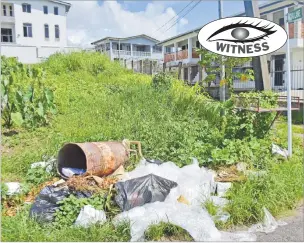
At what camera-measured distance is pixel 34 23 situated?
36.2 m

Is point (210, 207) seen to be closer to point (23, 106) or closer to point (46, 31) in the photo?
point (23, 106)

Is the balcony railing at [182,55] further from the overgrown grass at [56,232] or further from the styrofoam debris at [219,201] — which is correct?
the overgrown grass at [56,232]

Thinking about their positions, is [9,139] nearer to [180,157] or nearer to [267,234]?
[180,157]

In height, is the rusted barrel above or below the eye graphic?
below

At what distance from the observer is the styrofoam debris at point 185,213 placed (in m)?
2.94

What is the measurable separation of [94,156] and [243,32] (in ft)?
9.61

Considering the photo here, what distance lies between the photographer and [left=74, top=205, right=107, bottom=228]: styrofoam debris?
3.01 meters

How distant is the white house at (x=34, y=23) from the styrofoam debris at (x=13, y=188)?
32.6m

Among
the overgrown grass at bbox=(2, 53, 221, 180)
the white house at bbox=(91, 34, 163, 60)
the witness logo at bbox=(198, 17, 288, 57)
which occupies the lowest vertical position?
the overgrown grass at bbox=(2, 53, 221, 180)

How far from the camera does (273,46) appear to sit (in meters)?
4.95

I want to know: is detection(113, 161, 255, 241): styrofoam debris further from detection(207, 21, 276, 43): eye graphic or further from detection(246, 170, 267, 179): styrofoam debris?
detection(207, 21, 276, 43): eye graphic

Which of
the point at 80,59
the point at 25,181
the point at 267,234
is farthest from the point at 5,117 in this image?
the point at 80,59

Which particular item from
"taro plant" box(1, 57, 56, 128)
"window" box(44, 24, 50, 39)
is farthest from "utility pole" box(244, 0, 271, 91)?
"window" box(44, 24, 50, 39)

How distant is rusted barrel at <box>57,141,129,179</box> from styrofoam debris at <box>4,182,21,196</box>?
532 millimetres
